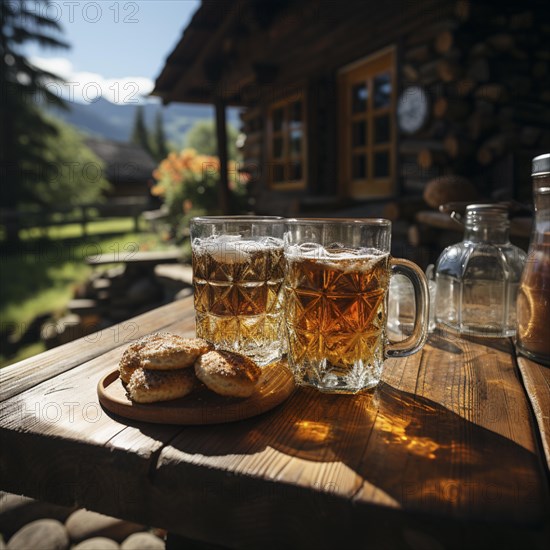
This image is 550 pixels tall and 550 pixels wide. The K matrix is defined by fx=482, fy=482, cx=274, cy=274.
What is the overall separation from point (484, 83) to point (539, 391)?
14.2 ft

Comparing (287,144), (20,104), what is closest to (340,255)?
(287,144)

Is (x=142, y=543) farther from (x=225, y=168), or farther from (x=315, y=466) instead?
(x=225, y=168)

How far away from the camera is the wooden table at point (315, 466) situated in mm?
701

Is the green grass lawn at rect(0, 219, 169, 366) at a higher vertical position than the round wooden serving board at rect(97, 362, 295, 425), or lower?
lower

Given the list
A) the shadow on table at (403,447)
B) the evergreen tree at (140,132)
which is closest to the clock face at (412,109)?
the shadow on table at (403,447)

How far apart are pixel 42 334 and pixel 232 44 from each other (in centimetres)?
568

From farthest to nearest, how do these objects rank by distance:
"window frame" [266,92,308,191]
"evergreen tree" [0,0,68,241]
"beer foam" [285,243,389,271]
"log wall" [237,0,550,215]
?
"evergreen tree" [0,0,68,241], "window frame" [266,92,308,191], "log wall" [237,0,550,215], "beer foam" [285,243,389,271]

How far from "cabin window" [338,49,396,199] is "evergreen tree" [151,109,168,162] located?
63359 mm

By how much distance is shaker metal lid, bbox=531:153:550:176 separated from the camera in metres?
1.19

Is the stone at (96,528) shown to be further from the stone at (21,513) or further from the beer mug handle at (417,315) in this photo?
the beer mug handle at (417,315)

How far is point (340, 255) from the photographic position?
3.66 ft

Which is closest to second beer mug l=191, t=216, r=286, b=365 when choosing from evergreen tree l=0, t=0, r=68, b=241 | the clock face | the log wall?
the log wall

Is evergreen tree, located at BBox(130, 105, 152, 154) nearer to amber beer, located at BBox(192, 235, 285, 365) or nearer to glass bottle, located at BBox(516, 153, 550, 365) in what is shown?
amber beer, located at BBox(192, 235, 285, 365)

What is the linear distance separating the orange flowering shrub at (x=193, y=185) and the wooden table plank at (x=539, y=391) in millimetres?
8338
